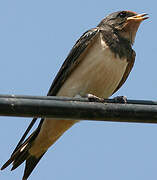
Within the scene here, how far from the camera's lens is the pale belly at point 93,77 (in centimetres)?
574

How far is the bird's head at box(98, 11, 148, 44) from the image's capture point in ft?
21.5

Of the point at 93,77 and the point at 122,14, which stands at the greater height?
the point at 122,14

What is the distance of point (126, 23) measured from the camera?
262 inches

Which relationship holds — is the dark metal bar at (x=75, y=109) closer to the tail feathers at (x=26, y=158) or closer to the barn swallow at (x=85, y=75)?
the tail feathers at (x=26, y=158)

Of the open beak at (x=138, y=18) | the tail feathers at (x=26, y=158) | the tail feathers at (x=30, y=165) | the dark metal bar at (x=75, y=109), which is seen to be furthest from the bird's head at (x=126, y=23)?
the dark metal bar at (x=75, y=109)

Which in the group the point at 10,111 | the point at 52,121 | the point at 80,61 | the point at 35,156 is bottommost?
the point at 35,156

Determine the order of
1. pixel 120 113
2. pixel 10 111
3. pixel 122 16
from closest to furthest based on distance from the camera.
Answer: pixel 10 111
pixel 120 113
pixel 122 16

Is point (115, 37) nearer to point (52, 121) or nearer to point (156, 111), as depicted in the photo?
point (52, 121)

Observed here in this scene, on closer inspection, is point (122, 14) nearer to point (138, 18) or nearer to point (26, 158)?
point (138, 18)

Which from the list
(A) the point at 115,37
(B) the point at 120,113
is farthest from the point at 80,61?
(B) the point at 120,113

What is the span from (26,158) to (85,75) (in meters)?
1.25

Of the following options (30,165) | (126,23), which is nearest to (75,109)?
(30,165)

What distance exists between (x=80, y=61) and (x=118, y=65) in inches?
19.8

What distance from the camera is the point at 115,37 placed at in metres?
6.27
